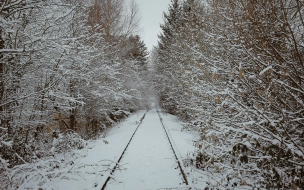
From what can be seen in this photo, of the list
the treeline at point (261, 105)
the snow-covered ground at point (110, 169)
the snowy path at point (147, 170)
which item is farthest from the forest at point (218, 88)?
the snowy path at point (147, 170)

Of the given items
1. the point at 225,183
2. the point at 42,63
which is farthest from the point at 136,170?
the point at 42,63

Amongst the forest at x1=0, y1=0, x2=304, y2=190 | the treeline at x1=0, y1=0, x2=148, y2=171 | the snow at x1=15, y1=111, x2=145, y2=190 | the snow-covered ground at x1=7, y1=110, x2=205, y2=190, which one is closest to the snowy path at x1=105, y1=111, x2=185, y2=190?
the snow-covered ground at x1=7, y1=110, x2=205, y2=190

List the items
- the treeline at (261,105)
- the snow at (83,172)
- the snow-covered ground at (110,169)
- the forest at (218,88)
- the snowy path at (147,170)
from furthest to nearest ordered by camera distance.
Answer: the snowy path at (147,170) → the snow-covered ground at (110,169) → the snow at (83,172) → the forest at (218,88) → the treeline at (261,105)

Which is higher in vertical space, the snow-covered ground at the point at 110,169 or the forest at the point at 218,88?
the forest at the point at 218,88

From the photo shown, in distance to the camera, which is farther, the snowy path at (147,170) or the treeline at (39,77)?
the snowy path at (147,170)

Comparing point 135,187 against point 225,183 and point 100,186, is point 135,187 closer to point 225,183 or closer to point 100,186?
point 100,186

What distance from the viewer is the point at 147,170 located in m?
5.93

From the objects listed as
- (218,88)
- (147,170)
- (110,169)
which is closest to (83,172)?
(110,169)

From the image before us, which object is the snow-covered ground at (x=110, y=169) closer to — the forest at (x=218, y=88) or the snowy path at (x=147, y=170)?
the snowy path at (x=147, y=170)

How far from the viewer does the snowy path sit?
488 cm

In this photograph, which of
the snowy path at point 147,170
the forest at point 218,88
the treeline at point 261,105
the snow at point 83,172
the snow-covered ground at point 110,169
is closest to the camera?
the treeline at point 261,105

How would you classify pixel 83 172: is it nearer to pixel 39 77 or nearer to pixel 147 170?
pixel 147 170

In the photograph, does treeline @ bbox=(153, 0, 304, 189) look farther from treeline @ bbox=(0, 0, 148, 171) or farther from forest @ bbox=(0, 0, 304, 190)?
treeline @ bbox=(0, 0, 148, 171)

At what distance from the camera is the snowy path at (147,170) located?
4.88 metres
